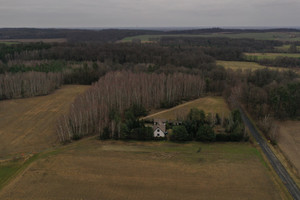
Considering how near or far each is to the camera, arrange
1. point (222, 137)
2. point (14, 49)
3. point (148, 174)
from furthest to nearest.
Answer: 1. point (14, 49)
2. point (222, 137)
3. point (148, 174)

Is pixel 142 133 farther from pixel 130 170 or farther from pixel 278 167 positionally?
pixel 278 167

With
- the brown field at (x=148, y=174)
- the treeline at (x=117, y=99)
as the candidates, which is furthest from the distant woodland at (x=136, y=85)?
the brown field at (x=148, y=174)

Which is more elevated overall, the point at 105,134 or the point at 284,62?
the point at 284,62

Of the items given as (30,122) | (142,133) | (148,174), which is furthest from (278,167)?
(30,122)

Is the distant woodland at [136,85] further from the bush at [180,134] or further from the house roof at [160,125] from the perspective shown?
the bush at [180,134]

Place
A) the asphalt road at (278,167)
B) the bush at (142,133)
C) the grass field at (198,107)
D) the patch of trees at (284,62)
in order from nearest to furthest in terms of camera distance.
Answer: the asphalt road at (278,167) → the bush at (142,133) → the grass field at (198,107) → the patch of trees at (284,62)

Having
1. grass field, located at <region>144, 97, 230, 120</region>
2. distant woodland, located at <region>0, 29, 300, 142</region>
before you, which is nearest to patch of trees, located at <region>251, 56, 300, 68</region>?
distant woodland, located at <region>0, 29, 300, 142</region>
